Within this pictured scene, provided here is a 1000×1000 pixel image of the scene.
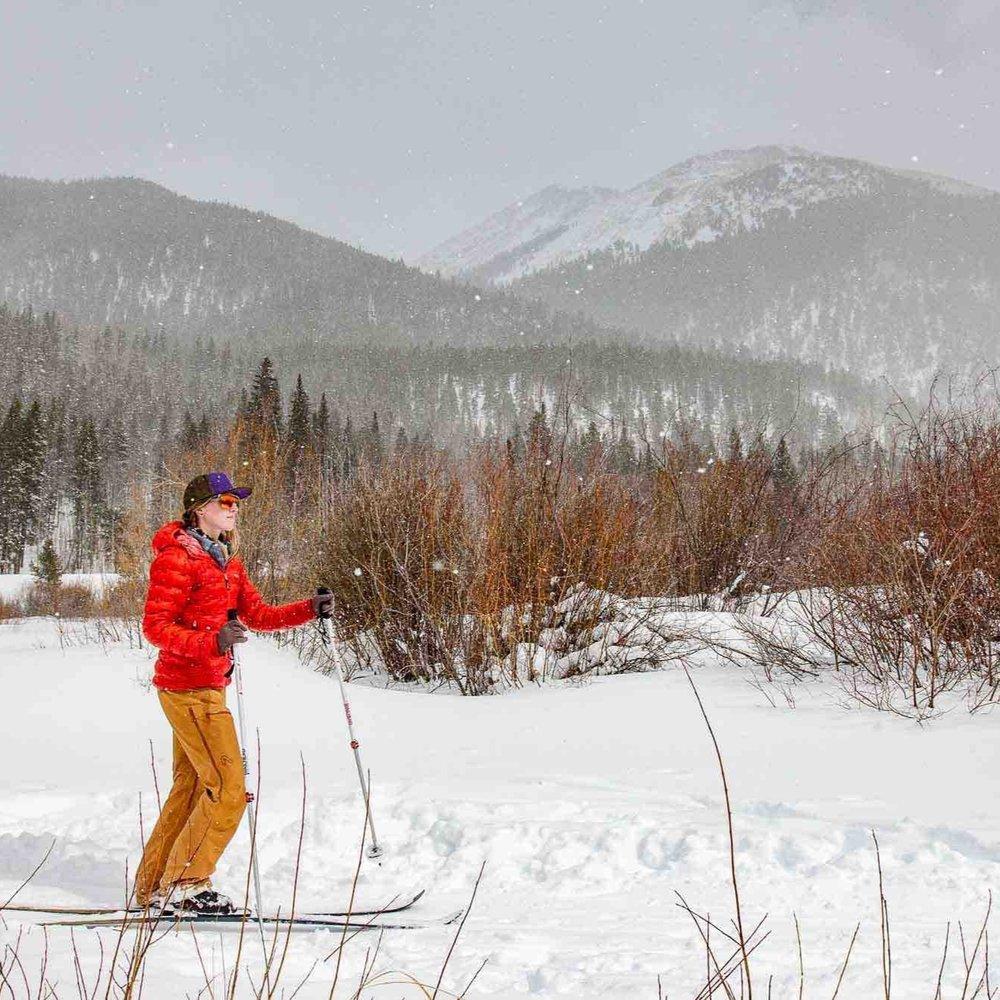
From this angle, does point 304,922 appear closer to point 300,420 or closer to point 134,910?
point 134,910

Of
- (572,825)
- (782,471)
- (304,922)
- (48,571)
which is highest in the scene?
(782,471)

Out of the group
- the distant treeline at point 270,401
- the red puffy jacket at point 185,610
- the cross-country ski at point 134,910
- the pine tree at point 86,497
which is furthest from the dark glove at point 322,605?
the pine tree at point 86,497

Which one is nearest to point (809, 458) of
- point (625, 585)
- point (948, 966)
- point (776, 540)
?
point (776, 540)

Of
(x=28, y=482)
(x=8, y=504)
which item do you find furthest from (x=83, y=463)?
(x=8, y=504)

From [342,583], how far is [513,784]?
525cm

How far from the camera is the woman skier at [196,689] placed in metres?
3.67

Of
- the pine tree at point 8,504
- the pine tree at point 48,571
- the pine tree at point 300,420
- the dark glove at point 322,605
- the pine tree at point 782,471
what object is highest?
the pine tree at point 300,420

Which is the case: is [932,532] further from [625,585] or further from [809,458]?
[809,458]

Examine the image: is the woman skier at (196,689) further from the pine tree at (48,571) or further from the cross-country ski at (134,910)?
the pine tree at (48,571)

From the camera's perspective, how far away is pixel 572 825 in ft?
15.1

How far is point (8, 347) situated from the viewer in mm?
98125

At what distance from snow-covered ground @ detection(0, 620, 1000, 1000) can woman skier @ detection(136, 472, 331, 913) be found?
367mm

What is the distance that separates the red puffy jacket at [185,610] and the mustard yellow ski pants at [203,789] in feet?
0.31

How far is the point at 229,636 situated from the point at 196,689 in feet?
1.55
